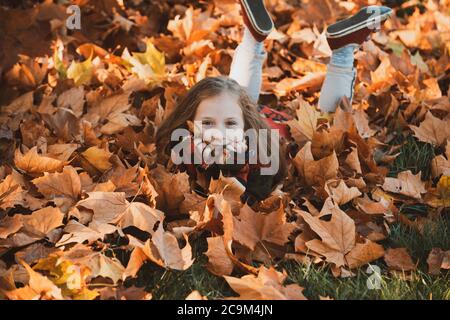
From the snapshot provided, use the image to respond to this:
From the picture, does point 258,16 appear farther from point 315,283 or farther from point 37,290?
point 37,290

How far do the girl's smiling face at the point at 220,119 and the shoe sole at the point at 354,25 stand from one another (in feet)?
2.50

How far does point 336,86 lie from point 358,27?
249mm

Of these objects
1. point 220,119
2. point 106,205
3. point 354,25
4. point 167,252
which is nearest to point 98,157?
point 106,205

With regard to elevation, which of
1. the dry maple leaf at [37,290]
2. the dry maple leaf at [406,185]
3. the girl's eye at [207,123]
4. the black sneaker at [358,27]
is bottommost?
the dry maple leaf at [406,185]

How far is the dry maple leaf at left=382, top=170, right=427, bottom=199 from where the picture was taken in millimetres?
2299

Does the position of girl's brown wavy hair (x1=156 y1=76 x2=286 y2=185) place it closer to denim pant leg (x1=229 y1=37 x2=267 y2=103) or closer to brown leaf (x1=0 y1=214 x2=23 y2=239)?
denim pant leg (x1=229 y1=37 x2=267 y2=103)

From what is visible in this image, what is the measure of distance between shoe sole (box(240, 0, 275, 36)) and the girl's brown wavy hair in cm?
44

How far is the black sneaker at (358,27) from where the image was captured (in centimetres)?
272

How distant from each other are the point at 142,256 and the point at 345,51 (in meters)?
1.41

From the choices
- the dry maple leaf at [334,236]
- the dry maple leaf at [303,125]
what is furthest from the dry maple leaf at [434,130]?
the dry maple leaf at [334,236]

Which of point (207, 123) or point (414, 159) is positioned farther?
point (414, 159)

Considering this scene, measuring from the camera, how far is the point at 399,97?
293cm

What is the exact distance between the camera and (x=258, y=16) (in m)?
2.68

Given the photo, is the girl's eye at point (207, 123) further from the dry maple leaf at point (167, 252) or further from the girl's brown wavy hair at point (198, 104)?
the dry maple leaf at point (167, 252)
